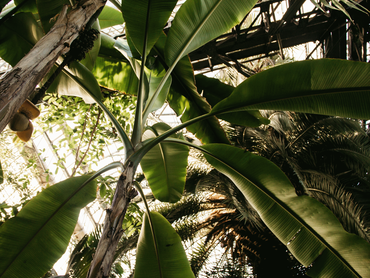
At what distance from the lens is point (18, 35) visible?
1710 mm

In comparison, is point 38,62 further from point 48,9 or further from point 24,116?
point 48,9

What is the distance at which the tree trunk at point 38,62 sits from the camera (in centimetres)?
77

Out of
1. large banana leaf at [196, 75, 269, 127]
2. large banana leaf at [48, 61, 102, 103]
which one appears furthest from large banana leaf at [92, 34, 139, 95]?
large banana leaf at [196, 75, 269, 127]

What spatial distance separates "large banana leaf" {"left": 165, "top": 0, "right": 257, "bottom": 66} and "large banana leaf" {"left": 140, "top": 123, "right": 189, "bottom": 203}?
79 cm

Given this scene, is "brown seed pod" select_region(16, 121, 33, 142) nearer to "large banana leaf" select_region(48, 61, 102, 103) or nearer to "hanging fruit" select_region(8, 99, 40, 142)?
"hanging fruit" select_region(8, 99, 40, 142)

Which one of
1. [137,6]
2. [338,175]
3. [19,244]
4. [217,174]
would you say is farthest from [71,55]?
[338,175]

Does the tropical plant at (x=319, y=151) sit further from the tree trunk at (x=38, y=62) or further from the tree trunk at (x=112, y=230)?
the tree trunk at (x=38, y=62)

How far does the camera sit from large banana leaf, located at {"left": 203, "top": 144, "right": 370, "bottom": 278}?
152 centimetres

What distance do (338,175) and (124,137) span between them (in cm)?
517

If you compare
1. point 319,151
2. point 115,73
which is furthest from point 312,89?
point 319,151

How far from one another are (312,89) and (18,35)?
6.61 ft

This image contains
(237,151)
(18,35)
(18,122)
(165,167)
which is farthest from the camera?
(165,167)

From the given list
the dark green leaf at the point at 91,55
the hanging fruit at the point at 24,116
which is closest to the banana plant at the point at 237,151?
the dark green leaf at the point at 91,55

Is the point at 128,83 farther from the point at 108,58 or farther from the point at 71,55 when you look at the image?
the point at 71,55
